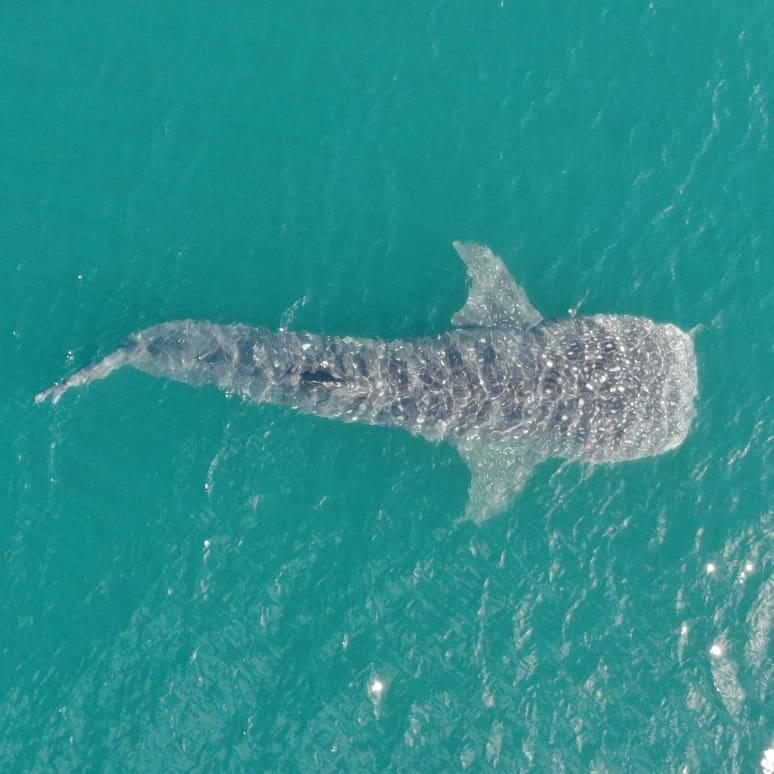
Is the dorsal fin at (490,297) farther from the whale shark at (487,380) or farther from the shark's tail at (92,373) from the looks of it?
the shark's tail at (92,373)

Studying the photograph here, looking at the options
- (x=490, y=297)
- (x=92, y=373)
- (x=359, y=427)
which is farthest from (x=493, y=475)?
(x=92, y=373)

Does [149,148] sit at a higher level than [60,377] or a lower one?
higher

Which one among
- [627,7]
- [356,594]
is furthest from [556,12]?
[356,594]

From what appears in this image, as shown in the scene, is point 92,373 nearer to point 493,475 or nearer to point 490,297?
point 490,297

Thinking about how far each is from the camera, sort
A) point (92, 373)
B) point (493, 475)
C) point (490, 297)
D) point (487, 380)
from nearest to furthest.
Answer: point (493, 475)
point (487, 380)
point (92, 373)
point (490, 297)

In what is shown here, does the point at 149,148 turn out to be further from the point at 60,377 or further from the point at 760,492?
the point at 760,492

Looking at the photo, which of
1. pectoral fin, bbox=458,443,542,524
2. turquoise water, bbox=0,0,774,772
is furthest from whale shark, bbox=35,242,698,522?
turquoise water, bbox=0,0,774,772

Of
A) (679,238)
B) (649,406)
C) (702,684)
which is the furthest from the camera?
(679,238)
